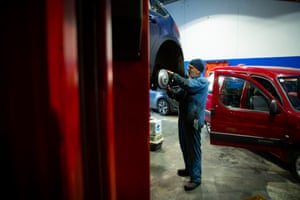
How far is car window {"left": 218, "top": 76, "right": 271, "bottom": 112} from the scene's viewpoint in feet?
9.95

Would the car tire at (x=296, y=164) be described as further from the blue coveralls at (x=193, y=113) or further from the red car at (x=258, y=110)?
the blue coveralls at (x=193, y=113)

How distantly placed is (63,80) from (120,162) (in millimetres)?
807

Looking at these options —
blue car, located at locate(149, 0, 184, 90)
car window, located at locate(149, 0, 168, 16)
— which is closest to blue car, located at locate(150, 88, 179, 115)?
blue car, located at locate(149, 0, 184, 90)

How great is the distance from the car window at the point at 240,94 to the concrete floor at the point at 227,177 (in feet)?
3.29

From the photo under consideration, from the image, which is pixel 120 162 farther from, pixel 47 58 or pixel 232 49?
pixel 232 49

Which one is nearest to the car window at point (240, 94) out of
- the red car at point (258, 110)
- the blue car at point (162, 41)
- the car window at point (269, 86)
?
the red car at point (258, 110)

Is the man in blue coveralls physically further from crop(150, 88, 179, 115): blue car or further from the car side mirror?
crop(150, 88, 179, 115): blue car

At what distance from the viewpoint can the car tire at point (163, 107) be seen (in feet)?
23.6

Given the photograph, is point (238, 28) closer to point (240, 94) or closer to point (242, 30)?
point (242, 30)

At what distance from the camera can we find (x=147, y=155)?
110cm

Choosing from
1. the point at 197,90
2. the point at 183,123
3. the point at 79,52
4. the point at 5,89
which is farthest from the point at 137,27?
the point at 183,123

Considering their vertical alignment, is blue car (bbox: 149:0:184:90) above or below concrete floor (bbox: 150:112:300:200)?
above

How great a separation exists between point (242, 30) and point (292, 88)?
17.2 ft

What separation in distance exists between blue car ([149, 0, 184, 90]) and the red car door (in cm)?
86
